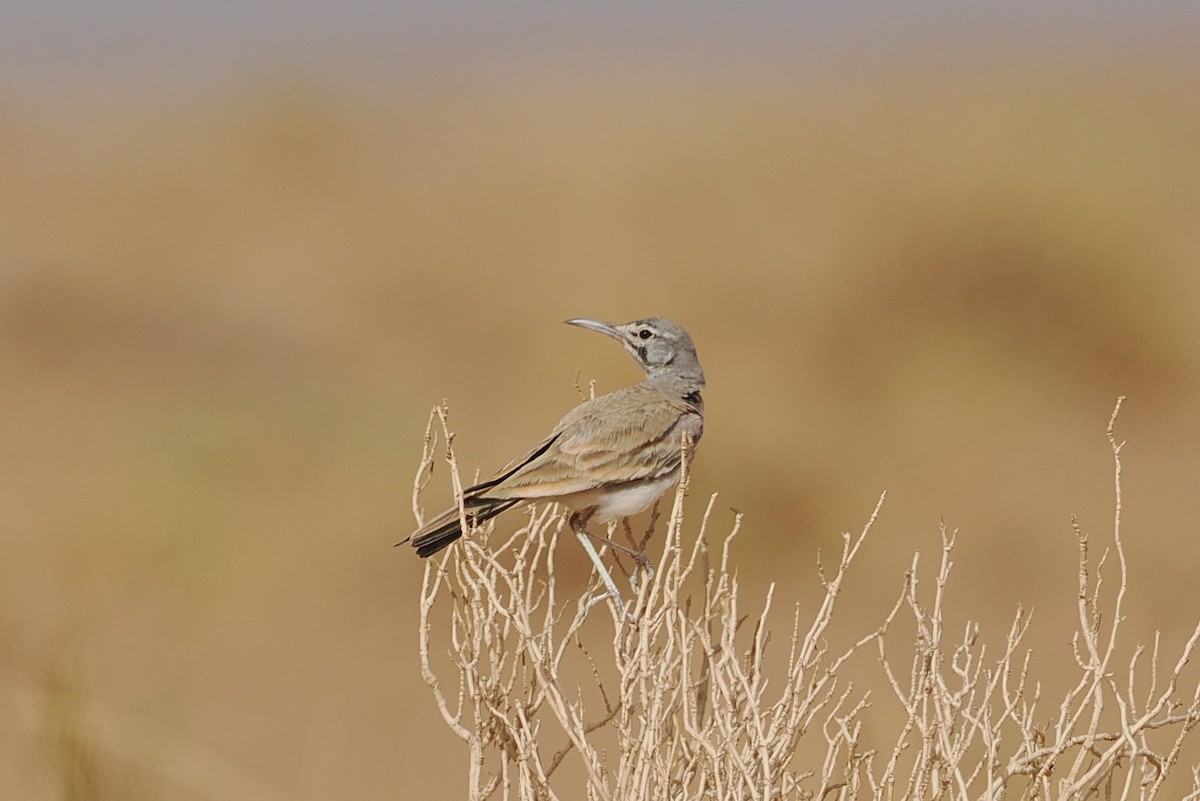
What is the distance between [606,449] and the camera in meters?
4.61

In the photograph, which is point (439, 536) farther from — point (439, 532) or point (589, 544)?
point (589, 544)

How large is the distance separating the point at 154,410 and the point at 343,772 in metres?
5.31

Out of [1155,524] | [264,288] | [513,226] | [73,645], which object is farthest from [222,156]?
[73,645]

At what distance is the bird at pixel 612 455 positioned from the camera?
4.32 meters

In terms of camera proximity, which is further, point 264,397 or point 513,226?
point 513,226

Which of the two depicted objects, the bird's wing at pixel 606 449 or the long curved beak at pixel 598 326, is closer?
the bird's wing at pixel 606 449

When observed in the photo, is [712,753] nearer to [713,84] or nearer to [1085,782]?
[1085,782]

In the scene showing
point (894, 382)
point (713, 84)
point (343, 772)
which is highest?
point (713, 84)

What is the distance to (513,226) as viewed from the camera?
17266 mm

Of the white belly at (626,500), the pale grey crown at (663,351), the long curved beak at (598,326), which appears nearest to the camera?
the white belly at (626,500)

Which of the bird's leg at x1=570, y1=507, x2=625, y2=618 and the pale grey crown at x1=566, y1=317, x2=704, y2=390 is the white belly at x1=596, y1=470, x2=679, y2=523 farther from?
→ the pale grey crown at x1=566, y1=317, x2=704, y2=390

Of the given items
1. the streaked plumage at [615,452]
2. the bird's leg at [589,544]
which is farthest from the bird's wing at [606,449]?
the bird's leg at [589,544]

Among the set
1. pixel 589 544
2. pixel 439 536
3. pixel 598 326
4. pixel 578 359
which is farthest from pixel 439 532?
pixel 578 359

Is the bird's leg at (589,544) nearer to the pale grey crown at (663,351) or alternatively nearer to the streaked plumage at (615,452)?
the streaked plumage at (615,452)
